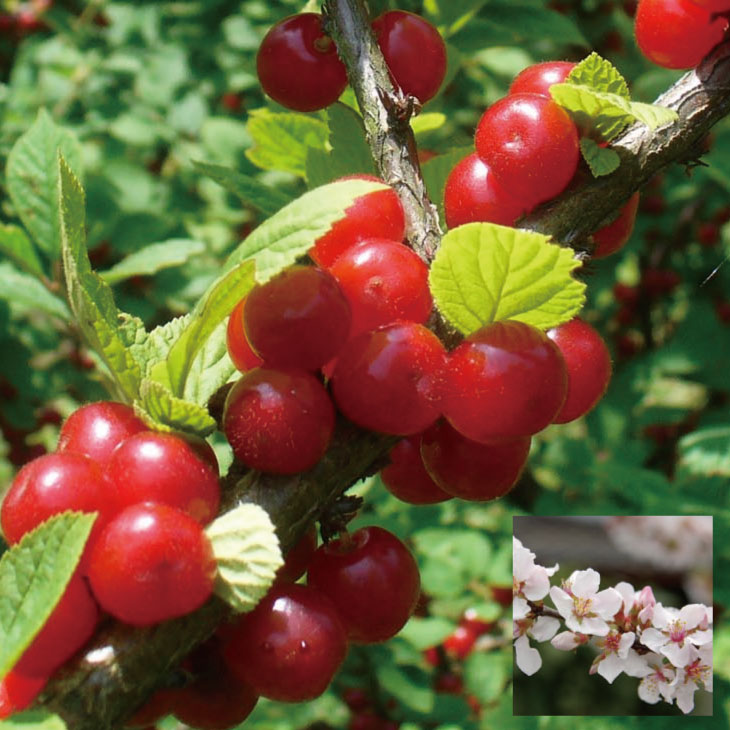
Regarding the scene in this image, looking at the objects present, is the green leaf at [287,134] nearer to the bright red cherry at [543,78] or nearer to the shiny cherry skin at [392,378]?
the bright red cherry at [543,78]

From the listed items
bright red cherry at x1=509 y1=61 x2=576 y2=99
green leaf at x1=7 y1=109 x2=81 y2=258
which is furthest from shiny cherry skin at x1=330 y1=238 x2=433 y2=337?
green leaf at x1=7 y1=109 x2=81 y2=258

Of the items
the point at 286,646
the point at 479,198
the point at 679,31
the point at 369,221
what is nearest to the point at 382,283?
→ the point at 369,221

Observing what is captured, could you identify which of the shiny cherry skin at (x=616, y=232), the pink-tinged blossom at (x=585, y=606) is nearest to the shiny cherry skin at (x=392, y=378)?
the shiny cherry skin at (x=616, y=232)

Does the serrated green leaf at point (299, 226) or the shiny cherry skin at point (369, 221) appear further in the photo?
the shiny cherry skin at point (369, 221)

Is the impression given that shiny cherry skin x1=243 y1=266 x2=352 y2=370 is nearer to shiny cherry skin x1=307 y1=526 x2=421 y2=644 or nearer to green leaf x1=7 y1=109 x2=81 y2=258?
shiny cherry skin x1=307 y1=526 x2=421 y2=644

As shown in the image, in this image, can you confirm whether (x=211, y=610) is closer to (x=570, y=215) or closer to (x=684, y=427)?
(x=570, y=215)

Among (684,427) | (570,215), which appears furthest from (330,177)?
(684,427)
